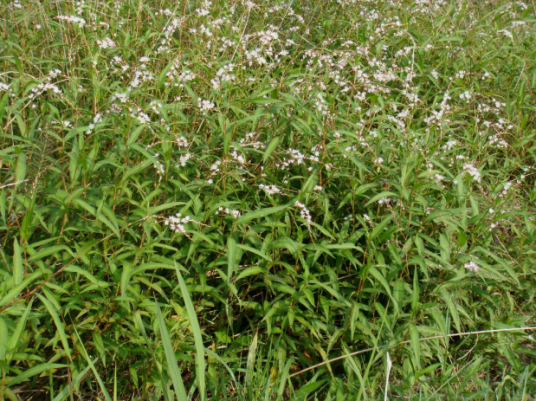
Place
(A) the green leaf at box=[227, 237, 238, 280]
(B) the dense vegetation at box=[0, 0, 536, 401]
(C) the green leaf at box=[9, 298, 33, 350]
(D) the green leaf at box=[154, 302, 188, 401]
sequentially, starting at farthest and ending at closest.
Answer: (B) the dense vegetation at box=[0, 0, 536, 401] → (A) the green leaf at box=[227, 237, 238, 280] → (C) the green leaf at box=[9, 298, 33, 350] → (D) the green leaf at box=[154, 302, 188, 401]

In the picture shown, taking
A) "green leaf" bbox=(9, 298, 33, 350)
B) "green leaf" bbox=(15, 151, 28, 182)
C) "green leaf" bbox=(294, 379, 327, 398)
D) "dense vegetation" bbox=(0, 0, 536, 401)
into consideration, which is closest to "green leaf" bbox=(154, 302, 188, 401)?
"dense vegetation" bbox=(0, 0, 536, 401)

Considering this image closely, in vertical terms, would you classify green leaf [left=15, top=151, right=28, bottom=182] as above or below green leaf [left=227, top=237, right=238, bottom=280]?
above

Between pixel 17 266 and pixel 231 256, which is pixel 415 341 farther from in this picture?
pixel 17 266

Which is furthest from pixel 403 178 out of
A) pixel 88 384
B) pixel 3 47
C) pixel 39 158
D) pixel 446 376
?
pixel 3 47

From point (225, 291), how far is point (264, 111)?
114 cm

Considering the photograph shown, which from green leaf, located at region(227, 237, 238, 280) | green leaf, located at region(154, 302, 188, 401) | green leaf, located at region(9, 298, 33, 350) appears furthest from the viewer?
green leaf, located at region(227, 237, 238, 280)

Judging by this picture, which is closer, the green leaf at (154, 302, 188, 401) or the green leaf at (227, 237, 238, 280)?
the green leaf at (154, 302, 188, 401)

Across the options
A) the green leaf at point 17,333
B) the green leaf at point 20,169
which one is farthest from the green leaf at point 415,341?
the green leaf at point 20,169

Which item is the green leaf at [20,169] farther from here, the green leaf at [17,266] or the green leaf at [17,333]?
the green leaf at [17,333]

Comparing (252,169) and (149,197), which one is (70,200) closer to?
(149,197)

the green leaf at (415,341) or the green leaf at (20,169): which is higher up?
the green leaf at (20,169)

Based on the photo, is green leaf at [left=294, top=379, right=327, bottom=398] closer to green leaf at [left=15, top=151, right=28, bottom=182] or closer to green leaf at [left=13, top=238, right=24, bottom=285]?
green leaf at [left=13, top=238, right=24, bottom=285]

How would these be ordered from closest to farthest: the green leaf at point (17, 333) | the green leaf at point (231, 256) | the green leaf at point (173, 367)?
the green leaf at point (173, 367) < the green leaf at point (17, 333) < the green leaf at point (231, 256)

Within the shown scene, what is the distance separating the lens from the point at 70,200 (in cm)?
213
